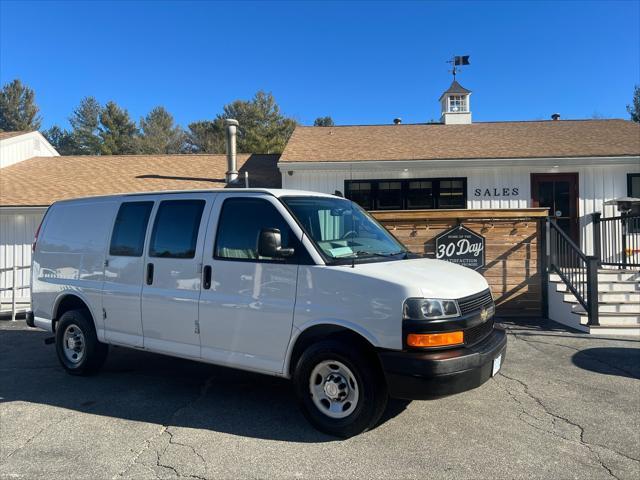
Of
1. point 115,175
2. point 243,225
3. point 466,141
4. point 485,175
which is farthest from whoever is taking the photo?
point 115,175

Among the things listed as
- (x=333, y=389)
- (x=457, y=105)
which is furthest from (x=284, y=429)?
(x=457, y=105)

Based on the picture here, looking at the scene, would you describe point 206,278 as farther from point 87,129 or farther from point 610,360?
point 87,129

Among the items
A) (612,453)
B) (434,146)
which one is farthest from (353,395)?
(434,146)

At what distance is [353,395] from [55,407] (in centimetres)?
305

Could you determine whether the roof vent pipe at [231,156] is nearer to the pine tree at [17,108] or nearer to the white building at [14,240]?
the white building at [14,240]

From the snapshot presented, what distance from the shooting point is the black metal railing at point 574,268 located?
301 inches

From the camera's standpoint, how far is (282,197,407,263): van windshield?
419cm

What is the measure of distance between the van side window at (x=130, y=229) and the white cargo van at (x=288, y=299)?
0.05 feet

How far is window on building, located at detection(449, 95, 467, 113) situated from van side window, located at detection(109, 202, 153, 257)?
13.2 meters

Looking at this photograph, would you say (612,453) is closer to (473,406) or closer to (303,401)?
(473,406)

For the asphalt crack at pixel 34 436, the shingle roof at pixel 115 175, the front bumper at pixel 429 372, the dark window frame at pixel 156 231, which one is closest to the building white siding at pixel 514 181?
the shingle roof at pixel 115 175

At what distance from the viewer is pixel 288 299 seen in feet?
13.3

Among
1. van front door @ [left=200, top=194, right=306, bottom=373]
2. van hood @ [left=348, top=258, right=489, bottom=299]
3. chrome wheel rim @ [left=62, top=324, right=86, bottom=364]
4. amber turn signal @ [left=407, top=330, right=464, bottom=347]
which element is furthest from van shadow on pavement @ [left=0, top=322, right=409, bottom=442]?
van hood @ [left=348, top=258, right=489, bottom=299]

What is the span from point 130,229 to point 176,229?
0.74 metres
